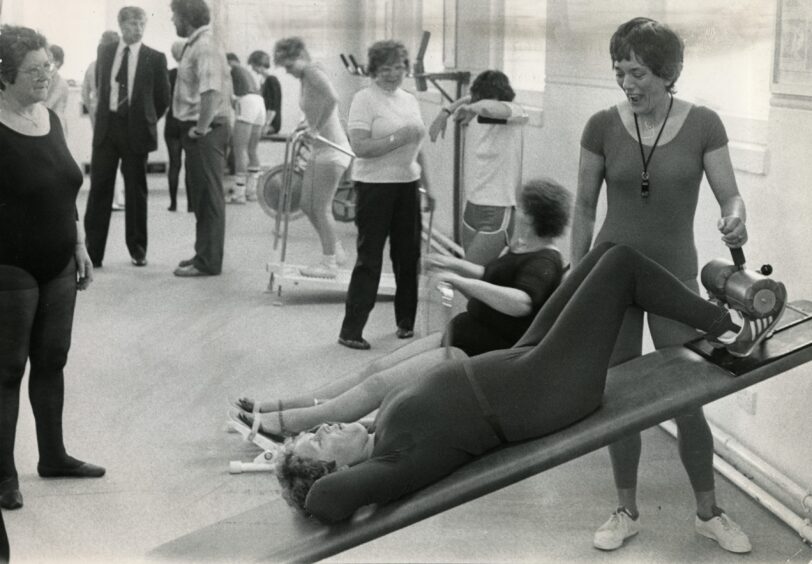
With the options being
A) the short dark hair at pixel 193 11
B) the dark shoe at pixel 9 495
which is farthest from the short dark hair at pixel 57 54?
the dark shoe at pixel 9 495

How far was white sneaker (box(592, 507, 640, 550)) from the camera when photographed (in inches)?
107

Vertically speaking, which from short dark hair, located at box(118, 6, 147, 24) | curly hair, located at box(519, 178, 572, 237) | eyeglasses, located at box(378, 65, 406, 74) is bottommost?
curly hair, located at box(519, 178, 572, 237)

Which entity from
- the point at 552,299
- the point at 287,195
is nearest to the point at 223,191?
the point at 287,195

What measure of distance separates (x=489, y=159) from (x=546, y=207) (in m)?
0.16

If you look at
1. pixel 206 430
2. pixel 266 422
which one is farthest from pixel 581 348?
pixel 206 430

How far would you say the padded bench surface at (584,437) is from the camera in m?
2.28

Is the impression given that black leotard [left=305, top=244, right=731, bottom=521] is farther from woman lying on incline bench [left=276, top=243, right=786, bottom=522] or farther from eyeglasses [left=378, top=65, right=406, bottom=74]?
eyeglasses [left=378, top=65, right=406, bottom=74]

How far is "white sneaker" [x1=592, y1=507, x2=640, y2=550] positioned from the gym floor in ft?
0.07

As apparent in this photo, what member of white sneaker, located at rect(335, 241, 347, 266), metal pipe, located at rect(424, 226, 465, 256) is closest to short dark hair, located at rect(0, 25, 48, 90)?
white sneaker, located at rect(335, 241, 347, 266)

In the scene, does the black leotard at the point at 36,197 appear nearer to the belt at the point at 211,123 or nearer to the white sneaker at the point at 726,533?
the belt at the point at 211,123

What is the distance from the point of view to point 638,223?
8.16 feet

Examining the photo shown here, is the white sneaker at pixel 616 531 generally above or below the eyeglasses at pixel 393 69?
below

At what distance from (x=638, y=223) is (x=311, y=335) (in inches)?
30.9

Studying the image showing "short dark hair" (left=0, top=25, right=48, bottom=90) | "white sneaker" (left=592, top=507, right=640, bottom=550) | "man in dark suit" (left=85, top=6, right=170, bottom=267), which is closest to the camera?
"short dark hair" (left=0, top=25, right=48, bottom=90)
